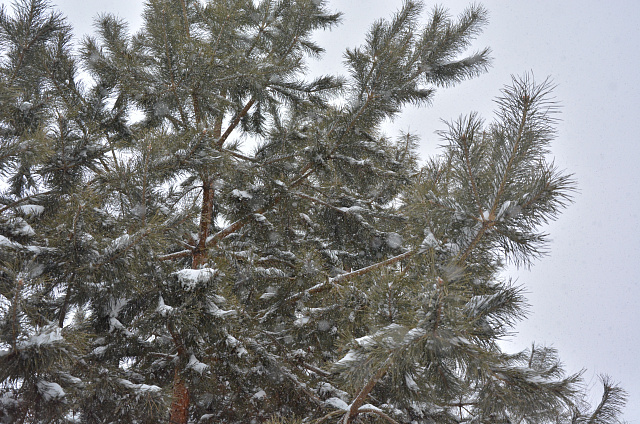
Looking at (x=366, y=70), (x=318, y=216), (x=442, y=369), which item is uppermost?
(x=366, y=70)

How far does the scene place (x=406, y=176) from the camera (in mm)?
6070

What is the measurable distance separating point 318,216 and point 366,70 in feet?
6.84

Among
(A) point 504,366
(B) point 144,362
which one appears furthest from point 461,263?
(B) point 144,362

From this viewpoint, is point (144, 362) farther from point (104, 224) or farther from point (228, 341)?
point (104, 224)

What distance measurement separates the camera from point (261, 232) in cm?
586

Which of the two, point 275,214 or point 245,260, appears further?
point 275,214

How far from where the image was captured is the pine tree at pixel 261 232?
260cm

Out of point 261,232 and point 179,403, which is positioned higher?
point 261,232

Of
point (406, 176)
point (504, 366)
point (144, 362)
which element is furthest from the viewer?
point (406, 176)

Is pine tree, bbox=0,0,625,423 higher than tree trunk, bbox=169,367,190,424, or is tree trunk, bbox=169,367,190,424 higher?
pine tree, bbox=0,0,625,423

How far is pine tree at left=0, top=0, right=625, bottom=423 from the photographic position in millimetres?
2598

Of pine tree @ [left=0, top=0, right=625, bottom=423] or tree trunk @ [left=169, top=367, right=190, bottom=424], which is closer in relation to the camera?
pine tree @ [left=0, top=0, right=625, bottom=423]

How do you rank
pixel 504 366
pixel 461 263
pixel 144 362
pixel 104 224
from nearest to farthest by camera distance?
pixel 504 366 → pixel 461 263 → pixel 104 224 → pixel 144 362

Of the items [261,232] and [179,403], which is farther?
[261,232]
